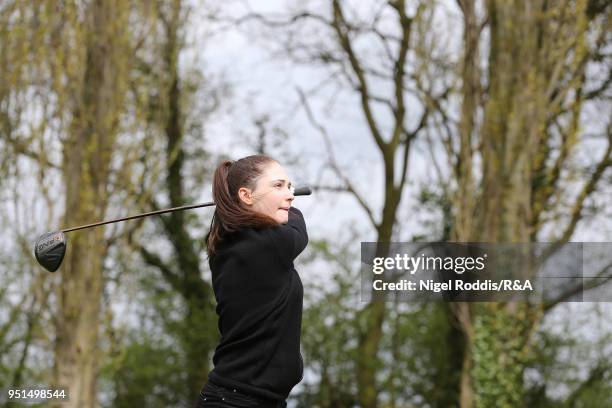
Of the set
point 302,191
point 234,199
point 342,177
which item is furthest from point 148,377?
point 234,199

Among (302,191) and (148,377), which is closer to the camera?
(302,191)

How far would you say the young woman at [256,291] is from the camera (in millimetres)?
2410

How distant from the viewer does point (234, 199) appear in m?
2.48

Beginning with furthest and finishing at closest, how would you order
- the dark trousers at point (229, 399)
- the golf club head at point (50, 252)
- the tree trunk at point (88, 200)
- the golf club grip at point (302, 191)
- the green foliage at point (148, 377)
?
the green foliage at point (148, 377) < the tree trunk at point (88, 200) < the golf club head at point (50, 252) < the golf club grip at point (302, 191) < the dark trousers at point (229, 399)

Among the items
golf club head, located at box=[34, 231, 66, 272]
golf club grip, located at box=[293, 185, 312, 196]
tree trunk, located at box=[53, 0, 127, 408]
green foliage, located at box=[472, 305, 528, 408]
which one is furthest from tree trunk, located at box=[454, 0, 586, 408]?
golf club grip, located at box=[293, 185, 312, 196]

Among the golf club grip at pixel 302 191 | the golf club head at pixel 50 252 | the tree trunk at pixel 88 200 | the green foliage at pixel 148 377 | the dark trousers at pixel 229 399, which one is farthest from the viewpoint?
the green foliage at pixel 148 377

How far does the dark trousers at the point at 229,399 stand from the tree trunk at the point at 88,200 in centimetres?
580

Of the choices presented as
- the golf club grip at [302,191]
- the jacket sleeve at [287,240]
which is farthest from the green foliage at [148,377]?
the jacket sleeve at [287,240]

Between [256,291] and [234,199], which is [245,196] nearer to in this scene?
[234,199]

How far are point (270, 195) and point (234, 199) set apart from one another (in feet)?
0.34

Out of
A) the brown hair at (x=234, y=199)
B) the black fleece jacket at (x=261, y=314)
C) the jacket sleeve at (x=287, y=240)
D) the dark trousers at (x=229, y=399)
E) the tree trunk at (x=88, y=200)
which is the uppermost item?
the tree trunk at (x=88, y=200)

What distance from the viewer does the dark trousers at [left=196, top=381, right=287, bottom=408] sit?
94.7 inches

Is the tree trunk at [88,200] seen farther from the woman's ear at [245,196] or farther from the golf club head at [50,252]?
the woman's ear at [245,196]

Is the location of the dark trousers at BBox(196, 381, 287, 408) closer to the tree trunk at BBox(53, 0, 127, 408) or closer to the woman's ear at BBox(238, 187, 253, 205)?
the woman's ear at BBox(238, 187, 253, 205)
